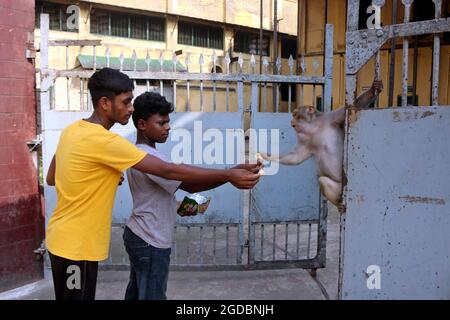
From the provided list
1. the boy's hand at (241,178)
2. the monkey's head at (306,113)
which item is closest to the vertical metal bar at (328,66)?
the monkey's head at (306,113)

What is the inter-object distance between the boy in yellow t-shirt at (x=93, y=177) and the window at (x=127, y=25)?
13.1 meters

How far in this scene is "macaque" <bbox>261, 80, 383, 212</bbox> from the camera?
3.05 meters

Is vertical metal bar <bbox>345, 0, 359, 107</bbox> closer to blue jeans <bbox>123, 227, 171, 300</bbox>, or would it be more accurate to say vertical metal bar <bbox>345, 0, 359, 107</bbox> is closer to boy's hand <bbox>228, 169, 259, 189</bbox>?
boy's hand <bbox>228, 169, 259, 189</bbox>

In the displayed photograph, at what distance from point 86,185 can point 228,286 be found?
236 centimetres

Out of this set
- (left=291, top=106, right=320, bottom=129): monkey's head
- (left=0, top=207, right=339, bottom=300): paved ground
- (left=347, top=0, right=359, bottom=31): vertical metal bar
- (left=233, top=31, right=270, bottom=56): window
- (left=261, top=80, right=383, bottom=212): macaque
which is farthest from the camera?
(left=233, top=31, right=270, bottom=56): window

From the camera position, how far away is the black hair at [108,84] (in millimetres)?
2094

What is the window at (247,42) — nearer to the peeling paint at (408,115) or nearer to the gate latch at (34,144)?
the gate latch at (34,144)

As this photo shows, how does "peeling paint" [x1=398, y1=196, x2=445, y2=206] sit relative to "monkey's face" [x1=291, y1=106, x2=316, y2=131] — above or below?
below

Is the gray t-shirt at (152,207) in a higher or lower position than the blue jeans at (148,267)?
higher

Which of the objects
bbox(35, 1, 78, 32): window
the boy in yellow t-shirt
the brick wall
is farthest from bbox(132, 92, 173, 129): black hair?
bbox(35, 1, 78, 32): window

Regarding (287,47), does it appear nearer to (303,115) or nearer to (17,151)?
(303,115)

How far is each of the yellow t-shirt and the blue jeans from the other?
0.64 ft
